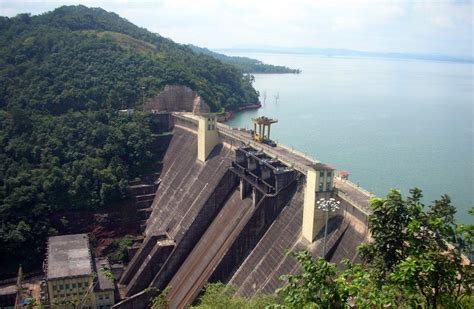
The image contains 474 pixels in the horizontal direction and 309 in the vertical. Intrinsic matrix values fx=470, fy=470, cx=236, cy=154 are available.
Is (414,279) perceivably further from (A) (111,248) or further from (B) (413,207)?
(A) (111,248)

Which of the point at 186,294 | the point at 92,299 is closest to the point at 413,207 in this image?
the point at 186,294

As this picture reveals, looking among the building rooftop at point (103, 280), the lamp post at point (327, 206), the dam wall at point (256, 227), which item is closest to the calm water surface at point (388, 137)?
the dam wall at point (256, 227)

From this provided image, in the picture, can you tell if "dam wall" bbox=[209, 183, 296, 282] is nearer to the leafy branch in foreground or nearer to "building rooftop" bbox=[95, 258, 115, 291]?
"building rooftop" bbox=[95, 258, 115, 291]

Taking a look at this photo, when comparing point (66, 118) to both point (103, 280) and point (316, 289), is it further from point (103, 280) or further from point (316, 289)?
point (316, 289)

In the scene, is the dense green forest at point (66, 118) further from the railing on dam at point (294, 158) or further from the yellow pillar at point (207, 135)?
the yellow pillar at point (207, 135)

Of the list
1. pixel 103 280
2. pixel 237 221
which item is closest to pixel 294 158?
pixel 237 221

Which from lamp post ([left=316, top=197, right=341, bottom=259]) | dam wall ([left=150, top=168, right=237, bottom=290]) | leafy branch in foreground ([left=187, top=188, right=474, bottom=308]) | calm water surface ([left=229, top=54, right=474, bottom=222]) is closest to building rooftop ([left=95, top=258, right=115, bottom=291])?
dam wall ([left=150, top=168, right=237, bottom=290])
